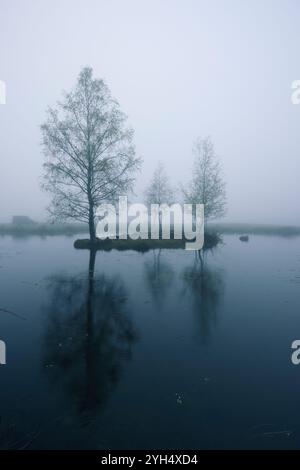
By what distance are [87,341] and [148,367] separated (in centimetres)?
186

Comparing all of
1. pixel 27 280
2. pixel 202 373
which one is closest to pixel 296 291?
pixel 202 373

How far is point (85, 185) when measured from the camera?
21.3m

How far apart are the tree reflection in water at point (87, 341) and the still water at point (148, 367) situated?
3 cm

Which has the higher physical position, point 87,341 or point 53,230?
point 53,230

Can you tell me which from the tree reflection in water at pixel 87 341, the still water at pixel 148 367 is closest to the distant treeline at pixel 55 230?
the tree reflection in water at pixel 87 341

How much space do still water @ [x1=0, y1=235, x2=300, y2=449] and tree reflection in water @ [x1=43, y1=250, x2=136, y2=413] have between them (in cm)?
3

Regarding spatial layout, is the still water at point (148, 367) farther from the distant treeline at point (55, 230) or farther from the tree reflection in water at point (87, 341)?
the distant treeline at point (55, 230)

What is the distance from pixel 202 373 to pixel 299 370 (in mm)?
2113

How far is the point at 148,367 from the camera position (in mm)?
5148

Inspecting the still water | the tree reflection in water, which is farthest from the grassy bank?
the tree reflection in water

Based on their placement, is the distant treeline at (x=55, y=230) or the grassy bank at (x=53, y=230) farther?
the distant treeline at (x=55, y=230)

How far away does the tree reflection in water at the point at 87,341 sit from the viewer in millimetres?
4504

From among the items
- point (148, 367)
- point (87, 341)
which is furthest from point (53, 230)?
point (148, 367)

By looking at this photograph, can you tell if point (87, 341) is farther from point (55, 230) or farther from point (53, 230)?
point (55, 230)
